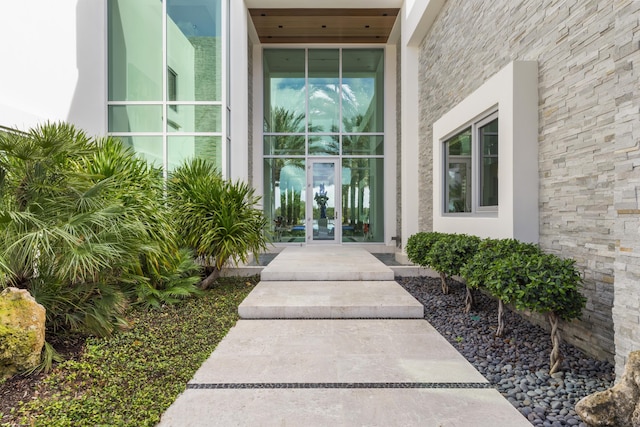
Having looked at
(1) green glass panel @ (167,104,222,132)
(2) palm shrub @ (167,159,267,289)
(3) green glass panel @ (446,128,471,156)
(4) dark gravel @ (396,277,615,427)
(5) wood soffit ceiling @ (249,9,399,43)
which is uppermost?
(5) wood soffit ceiling @ (249,9,399,43)

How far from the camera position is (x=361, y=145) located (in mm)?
10508

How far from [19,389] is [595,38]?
504 centimetres

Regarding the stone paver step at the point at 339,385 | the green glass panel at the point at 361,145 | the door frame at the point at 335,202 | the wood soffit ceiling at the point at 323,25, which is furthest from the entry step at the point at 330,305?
the wood soffit ceiling at the point at 323,25

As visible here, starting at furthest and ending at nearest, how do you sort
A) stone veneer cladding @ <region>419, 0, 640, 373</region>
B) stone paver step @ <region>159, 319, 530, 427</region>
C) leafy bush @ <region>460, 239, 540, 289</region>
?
leafy bush @ <region>460, 239, 540, 289</region>
stone veneer cladding @ <region>419, 0, 640, 373</region>
stone paver step @ <region>159, 319, 530, 427</region>

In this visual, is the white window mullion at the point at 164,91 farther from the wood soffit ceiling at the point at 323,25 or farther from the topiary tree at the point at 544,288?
the topiary tree at the point at 544,288

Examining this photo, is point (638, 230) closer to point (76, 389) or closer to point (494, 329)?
point (494, 329)

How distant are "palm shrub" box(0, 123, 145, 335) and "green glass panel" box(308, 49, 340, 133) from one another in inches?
306

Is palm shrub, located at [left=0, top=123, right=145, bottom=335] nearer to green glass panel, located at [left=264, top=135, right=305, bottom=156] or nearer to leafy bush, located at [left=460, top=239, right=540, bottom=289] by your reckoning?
leafy bush, located at [left=460, top=239, right=540, bottom=289]

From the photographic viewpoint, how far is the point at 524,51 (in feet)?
13.3

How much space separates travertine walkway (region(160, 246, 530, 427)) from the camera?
6.84ft

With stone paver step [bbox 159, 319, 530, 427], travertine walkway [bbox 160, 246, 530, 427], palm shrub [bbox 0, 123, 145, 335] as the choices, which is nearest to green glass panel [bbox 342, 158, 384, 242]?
travertine walkway [bbox 160, 246, 530, 427]

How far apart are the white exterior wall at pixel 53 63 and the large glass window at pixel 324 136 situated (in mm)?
4344

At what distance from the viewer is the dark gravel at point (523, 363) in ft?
7.45

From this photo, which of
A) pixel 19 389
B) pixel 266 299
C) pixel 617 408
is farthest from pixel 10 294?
pixel 617 408
